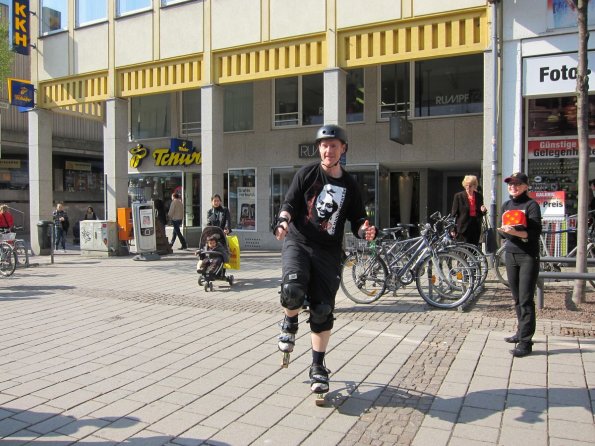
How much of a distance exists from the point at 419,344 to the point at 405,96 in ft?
34.7

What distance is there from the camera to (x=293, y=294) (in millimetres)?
3838

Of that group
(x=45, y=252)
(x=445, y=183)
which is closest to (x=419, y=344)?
(x=445, y=183)

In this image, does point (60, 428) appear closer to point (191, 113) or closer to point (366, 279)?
point (366, 279)

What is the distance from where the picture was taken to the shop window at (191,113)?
718 inches

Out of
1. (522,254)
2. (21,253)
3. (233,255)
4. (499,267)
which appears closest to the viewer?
(522,254)

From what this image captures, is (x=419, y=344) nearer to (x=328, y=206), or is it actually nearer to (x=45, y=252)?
(x=328, y=206)

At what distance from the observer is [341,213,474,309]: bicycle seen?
6984mm

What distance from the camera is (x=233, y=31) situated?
523 inches

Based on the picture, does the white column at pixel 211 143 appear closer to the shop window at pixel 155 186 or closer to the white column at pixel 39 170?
the shop window at pixel 155 186

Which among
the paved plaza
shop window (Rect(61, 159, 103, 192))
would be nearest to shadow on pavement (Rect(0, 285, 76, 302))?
the paved plaza

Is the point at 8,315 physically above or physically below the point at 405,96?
below

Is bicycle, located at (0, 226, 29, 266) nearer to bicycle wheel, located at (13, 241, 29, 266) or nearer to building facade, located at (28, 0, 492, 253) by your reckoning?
bicycle wheel, located at (13, 241, 29, 266)

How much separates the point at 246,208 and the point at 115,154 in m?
4.26

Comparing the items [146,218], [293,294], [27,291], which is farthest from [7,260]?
[293,294]
